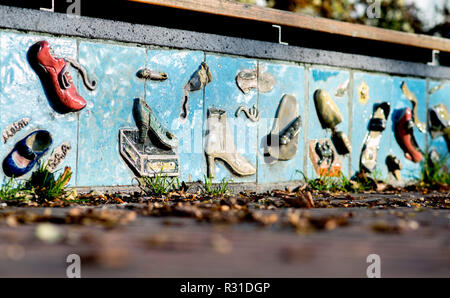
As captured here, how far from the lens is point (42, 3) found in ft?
19.6

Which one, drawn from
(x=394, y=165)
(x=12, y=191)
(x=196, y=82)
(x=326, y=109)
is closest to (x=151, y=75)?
(x=196, y=82)

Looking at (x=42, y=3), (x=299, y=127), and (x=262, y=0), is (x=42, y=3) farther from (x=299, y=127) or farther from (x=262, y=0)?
(x=262, y=0)

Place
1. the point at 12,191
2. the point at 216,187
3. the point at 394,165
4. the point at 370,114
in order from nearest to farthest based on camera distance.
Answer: the point at 12,191, the point at 216,187, the point at 370,114, the point at 394,165

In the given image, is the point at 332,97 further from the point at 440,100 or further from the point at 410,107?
the point at 440,100

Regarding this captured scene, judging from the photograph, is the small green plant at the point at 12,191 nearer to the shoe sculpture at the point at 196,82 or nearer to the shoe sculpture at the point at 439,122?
the shoe sculpture at the point at 196,82

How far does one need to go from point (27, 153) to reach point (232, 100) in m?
2.49

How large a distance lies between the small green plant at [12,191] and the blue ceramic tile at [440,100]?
21.2 feet

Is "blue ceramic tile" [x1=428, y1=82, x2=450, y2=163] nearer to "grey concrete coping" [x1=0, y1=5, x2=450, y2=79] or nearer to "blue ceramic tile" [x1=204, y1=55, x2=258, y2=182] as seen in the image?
"grey concrete coping" [x1=0, y1=5, x2=450, y2=79]

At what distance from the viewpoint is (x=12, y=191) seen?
532 centimetres

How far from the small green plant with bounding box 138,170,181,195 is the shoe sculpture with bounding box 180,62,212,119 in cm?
73

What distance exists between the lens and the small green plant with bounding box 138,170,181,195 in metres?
6.32

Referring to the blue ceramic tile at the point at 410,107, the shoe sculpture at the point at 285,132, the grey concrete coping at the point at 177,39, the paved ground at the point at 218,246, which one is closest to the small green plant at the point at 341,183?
the shoe sculpture at the point at 285,132

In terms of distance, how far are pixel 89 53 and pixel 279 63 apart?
101 inches

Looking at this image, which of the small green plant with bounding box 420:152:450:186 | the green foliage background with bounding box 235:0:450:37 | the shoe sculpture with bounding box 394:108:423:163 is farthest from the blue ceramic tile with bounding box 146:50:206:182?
the green foliage background with bounding box 235:0:450:37
